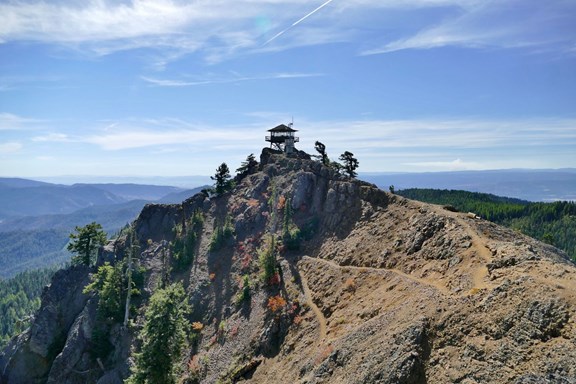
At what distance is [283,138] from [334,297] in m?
54.0

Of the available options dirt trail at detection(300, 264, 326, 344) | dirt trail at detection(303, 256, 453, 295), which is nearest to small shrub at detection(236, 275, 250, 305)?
dirt trail at detection(300, 264, 326, 344)

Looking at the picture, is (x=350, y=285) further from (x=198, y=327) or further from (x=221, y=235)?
(x=221, y=235)

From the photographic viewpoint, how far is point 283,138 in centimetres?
9419

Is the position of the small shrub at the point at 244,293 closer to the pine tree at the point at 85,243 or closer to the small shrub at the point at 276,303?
the small shrub at the point at 276,303

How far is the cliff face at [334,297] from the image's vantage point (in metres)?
26.5

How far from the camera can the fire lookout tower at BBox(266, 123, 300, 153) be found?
304ft

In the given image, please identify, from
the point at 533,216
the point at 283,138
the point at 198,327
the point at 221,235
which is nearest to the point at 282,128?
the point at 283,138

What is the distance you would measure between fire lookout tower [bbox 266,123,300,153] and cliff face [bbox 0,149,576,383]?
378 cm

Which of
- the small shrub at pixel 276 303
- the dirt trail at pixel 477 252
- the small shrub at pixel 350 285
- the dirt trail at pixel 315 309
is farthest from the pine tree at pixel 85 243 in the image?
the dirt trail at pixel 477 252

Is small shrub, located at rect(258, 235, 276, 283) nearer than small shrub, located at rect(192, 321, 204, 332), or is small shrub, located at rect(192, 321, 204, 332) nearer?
small shrub, located at rect(258, 235, 276, 283)

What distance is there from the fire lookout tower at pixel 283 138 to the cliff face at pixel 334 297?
378cm

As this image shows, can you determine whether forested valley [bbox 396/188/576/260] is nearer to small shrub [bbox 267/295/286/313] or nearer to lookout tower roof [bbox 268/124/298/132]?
lookout tower roof [bbox 268/124/298/132]

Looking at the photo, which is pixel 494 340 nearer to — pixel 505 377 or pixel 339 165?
pixel 505 377

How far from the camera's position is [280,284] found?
185ft
